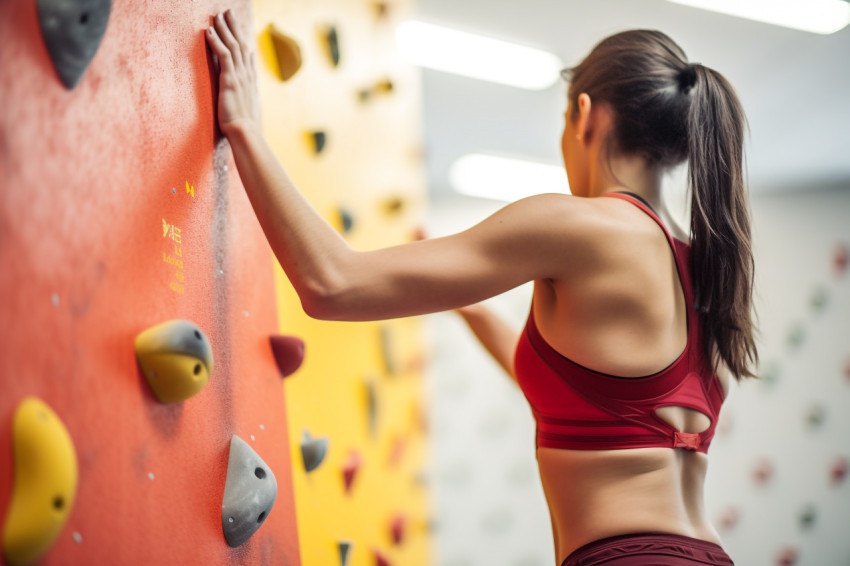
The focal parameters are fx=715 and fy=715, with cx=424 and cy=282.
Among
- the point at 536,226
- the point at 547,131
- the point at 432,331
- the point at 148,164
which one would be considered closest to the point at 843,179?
the point at 547,131

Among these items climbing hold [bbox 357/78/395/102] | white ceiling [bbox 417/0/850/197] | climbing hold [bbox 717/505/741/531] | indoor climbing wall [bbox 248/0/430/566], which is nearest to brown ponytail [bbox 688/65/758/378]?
indoor climbing wall [bbox 248/0/430/566]

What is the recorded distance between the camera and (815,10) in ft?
8.07

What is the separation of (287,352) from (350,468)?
1.16ft

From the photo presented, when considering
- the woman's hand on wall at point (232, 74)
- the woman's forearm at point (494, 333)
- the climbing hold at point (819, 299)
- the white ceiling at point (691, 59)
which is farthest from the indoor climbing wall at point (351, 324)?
the climbing hold at point (819, 299)

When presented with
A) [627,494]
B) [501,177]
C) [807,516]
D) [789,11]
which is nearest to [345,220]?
[627,494]

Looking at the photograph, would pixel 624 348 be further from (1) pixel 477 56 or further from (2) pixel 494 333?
(1) pixel 477 56

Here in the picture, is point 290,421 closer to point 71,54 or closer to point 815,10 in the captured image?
point 71,54

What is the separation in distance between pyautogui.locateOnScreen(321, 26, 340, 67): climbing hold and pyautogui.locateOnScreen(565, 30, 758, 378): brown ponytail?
46 cm

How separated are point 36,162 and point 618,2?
2.29m

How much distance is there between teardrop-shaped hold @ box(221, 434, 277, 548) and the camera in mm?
729

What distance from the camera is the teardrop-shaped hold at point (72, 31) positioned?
49cm

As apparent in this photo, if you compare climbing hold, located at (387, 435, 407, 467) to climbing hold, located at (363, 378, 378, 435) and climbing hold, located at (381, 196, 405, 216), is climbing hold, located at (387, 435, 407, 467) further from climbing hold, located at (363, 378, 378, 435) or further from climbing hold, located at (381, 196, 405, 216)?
climbing hold, located at (381, 196, 405, 216)

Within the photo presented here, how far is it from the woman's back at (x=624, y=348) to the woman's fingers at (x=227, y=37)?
1.42 ft

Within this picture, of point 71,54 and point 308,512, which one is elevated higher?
point 71,54
